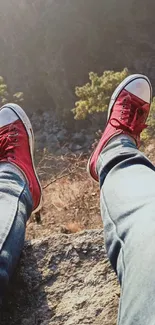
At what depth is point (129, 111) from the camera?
5.03 ft

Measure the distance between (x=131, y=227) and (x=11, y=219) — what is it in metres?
0.28

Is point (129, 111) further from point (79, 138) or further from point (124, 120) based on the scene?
point (79, 138)

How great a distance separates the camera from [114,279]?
0.94 m

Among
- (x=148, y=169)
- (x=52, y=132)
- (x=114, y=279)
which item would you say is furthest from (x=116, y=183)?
(x=52, y=132)

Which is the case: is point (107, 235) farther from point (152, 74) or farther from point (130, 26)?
point (130, 26)

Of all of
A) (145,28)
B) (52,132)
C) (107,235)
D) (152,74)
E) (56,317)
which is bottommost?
(52,132)

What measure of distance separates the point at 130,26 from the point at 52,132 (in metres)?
2.38

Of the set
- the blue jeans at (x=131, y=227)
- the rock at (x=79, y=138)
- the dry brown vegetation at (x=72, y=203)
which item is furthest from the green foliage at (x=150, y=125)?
the rock at (x=79, y=138)

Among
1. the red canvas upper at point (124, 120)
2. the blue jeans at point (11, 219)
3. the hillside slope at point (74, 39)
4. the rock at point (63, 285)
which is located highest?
the blue jeans at point (11, 219)

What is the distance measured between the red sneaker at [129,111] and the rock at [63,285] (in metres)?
0.32

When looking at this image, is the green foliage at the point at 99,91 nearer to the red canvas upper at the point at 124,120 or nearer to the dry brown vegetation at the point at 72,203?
the dry brown vegetation at the point at 72,203

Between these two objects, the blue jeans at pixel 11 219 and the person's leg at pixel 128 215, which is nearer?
the person's leg at pixel 128 215

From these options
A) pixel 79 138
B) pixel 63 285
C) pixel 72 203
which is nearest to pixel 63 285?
pixel 63 285

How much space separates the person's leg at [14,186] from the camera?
2.77 ft
